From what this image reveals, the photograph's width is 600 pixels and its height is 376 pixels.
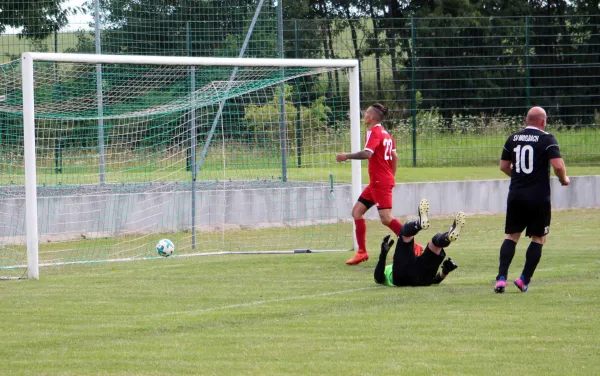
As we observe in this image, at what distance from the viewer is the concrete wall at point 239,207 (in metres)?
16.1

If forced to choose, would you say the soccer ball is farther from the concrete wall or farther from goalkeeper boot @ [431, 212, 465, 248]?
goalkeeper boot @ [431, 212, 465, 248]

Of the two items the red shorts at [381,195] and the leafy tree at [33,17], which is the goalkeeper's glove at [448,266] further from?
the leafy tree at [33,17]

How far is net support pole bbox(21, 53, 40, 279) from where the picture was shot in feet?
37.6

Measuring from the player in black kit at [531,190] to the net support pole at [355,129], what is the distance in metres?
3.92

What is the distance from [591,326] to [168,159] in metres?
9.68

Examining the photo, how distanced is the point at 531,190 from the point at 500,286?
1.01m

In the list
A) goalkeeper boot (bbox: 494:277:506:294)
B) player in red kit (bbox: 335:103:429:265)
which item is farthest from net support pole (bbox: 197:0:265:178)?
goalkeeper boot (bbox: 494:277:506:294)

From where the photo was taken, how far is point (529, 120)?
10078 mm

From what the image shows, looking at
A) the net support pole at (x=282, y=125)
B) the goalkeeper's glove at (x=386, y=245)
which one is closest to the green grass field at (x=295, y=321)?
the goalkeeper's glove at (x=386, y=245)

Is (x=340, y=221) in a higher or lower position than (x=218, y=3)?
lower

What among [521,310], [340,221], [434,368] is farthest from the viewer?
[340,221]

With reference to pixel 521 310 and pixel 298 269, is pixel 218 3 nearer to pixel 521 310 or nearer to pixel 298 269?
pixel 298 269

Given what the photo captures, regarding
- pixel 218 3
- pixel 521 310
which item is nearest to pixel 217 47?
pixel 218 3

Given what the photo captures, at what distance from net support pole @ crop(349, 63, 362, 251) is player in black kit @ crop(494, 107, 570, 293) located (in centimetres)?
392
